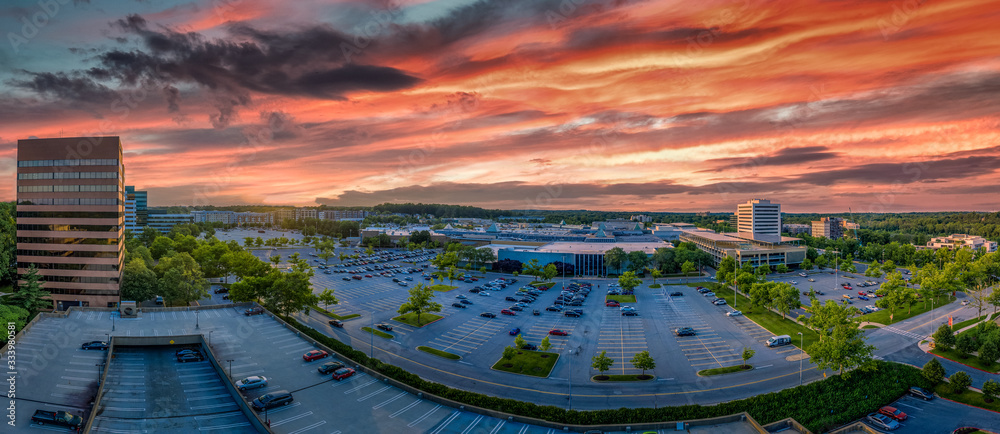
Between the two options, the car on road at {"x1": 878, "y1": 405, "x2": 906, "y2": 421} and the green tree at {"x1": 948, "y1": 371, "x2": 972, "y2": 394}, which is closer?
the car on road at {"x1": 878, "y1": 405, "x2": 906, "y2": 421}

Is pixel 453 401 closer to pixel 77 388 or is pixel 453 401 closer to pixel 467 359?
pixel 467 359

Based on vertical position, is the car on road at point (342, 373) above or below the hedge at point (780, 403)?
above

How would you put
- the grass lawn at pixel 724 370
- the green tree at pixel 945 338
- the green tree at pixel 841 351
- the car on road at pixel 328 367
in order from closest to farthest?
1. the car on road at pixel 328 367
2. the green tree at pixel 841 351
3. the grass lawn at pixel 724 370
4. the green tree at pixel 945 338

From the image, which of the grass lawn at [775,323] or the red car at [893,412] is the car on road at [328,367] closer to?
the red car at [893,412]

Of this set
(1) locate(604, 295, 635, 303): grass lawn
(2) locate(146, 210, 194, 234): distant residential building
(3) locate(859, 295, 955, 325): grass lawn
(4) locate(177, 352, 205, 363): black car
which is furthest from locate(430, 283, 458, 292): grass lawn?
(2) locate(146, 210, 194, 234): distant residential building

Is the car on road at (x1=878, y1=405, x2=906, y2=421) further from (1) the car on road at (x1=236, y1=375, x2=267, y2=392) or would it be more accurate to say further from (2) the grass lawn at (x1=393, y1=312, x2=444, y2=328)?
(1) the car on road at (x1=236, y1=375, x2=267, y2=392)

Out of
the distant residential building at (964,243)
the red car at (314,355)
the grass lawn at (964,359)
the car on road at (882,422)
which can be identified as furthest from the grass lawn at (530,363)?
the distant residential building at (964,243)

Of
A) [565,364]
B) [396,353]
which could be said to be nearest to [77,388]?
[396,353]
